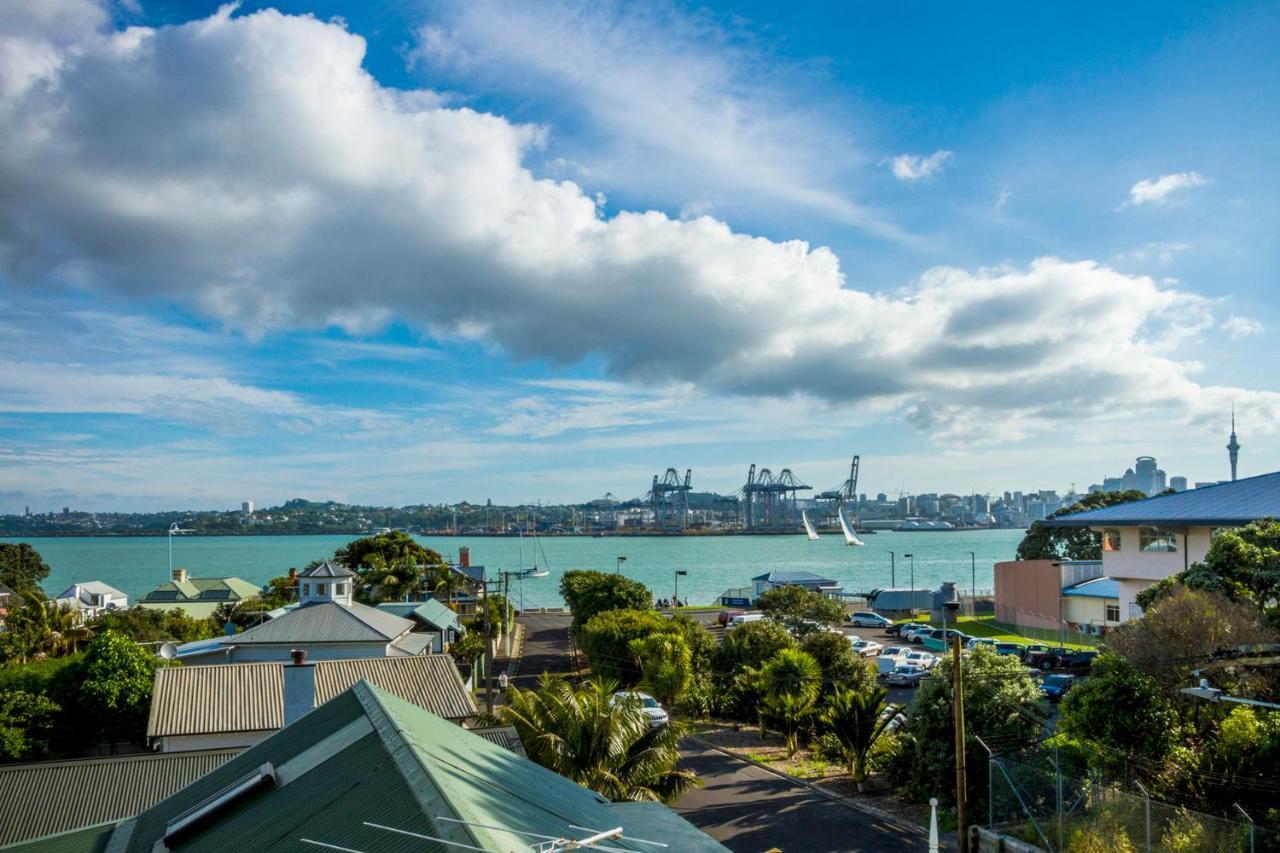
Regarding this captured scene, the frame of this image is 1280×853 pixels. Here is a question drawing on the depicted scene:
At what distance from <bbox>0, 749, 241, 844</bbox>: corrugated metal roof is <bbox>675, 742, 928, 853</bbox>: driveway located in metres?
9.88

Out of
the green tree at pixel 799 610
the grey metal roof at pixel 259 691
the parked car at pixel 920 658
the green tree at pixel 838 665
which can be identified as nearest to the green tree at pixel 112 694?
the grey metal roof at pixel 259 691

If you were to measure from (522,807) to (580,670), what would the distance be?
3337cm

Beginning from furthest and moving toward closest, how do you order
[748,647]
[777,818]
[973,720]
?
[748,647], [777,818], [973,720]

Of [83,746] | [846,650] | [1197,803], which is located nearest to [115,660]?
[83,746]

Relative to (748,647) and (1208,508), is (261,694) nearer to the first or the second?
(748,647)

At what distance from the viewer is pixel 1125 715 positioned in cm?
1612

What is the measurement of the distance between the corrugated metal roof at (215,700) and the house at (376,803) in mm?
10483

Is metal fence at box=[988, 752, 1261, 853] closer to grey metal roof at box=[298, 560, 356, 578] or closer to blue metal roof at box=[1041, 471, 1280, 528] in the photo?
blue metal roof at box=[1041, 471, 1280, 528]

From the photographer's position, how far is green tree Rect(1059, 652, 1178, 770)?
15.9m

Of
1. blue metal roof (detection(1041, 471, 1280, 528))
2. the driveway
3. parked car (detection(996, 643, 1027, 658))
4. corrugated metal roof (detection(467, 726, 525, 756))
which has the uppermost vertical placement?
blue metal roof (detection(1041, 471, 1280, 528))

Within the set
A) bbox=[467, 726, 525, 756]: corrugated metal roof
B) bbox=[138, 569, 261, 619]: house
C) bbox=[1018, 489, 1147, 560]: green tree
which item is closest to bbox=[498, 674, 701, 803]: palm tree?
bbox=[467, 726, 525, 756]: corrugated metal roof

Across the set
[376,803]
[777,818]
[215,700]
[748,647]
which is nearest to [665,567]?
[748,647]

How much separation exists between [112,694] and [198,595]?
4769cm

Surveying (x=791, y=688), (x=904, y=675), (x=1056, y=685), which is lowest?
(x=904, y=675)
